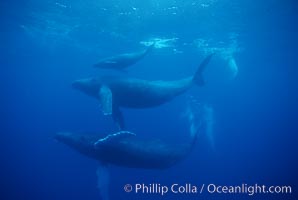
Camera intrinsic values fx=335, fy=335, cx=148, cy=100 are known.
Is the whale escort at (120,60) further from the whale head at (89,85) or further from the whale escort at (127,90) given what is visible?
the whale head at (89,85)

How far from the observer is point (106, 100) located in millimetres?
12055

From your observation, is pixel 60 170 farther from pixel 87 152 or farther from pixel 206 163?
pixel 87 152

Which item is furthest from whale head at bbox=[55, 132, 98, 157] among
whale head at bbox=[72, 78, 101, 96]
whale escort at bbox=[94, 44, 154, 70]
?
whale escort at bbox=[94, 44, 154, 70]

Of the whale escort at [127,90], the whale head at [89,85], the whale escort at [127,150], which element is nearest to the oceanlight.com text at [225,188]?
the whale escort at [127,150]

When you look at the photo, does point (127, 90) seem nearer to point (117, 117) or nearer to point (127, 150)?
point (117, 117)

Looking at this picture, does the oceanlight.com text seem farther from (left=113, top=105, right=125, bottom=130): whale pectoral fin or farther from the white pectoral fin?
(left=113, top=105, right=125, bottom=130): whale pectoral fin

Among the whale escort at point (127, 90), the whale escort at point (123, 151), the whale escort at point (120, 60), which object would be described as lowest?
the whale escort at point (123, 151)

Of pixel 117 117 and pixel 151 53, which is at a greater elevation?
pixel 151 53

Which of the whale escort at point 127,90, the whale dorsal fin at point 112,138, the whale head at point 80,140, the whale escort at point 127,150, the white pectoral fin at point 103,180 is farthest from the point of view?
the whale escort at point 127,90

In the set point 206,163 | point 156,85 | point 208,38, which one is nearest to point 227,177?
point 206,163

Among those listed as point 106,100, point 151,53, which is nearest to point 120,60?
point 106,100

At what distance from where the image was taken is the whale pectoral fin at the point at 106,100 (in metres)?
11.5

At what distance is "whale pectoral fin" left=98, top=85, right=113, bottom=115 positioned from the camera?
11.5m

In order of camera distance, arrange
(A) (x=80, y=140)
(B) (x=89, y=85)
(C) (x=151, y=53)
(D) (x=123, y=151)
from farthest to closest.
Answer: (C) (x=151, y=53) < (B) (x=89, y=85) < (A) (x=80, y=140) < (D) (x=123, y=151)
